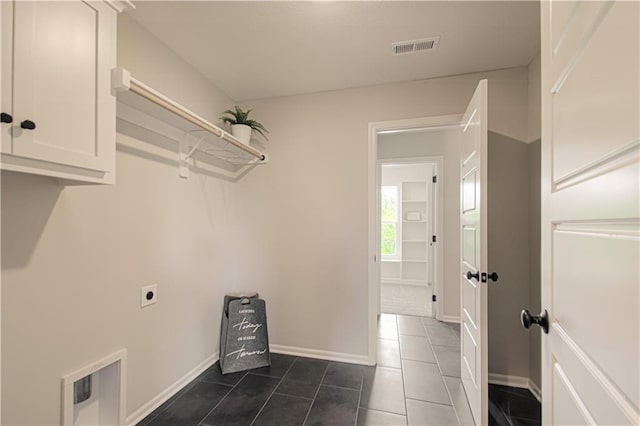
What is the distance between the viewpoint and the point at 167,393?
1825mm

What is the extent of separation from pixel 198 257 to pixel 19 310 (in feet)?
3.58

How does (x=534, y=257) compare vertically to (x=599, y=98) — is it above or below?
below

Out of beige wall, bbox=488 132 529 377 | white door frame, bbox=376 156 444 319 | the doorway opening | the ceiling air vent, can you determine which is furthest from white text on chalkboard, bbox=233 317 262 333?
the doorway opening

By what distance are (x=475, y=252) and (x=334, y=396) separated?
55.5 inches

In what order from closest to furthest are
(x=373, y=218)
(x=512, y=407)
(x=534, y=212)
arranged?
(x=512, y=407) < (x=534, y=212) < (x=373, y=218)

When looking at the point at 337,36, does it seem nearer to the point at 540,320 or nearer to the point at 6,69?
the point at 6,69

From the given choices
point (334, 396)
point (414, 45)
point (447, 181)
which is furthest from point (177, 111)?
point (447, 181)

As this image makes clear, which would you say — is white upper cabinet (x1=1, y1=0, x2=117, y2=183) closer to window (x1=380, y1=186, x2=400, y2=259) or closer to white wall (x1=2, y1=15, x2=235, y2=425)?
white wall (x1=2, y1=15, x2=235, y2=425)

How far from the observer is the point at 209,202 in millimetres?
2305

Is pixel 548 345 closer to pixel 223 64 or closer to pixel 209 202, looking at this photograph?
pixel 209 202

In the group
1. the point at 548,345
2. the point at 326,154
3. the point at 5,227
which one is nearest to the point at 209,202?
the point at 326,154

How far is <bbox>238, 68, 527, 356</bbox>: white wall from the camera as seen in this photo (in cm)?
234

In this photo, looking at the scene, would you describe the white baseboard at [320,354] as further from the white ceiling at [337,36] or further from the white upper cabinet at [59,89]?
the white ceiling at [337,36]

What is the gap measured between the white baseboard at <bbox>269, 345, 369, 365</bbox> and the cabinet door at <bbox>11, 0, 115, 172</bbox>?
2.14 m
